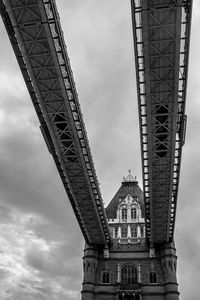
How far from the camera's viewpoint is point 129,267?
58688mm

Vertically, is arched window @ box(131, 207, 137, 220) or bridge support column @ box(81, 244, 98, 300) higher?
arched window @ box(131, 207, 137, 220)

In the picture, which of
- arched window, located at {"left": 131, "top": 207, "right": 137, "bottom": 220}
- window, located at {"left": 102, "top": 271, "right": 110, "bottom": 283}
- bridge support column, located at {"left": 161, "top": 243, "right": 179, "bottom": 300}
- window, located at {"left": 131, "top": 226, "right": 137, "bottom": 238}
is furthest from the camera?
arched window, located at {"left": 131, "top": 207, "right": 137, "bottom": 220}

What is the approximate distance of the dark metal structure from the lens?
85.2 feet

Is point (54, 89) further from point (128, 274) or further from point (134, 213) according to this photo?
point (134, 213)

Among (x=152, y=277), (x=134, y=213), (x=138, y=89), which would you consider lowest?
(x=152, y=277)

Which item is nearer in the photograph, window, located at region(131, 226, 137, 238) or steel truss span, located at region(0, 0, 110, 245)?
steel truss span, located at region(0, 0, 110, 245)

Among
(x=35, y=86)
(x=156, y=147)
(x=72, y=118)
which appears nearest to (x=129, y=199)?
(x=156, y=147)

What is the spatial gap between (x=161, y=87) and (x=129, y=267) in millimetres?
36860

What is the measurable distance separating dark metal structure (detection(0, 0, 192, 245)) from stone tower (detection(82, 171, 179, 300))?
40.4 ft

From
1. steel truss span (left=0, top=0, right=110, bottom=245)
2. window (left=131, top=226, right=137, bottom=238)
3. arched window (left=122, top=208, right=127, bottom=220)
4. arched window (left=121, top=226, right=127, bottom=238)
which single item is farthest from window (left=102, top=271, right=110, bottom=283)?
steel truss span (left=0, top=0, right=110, bottom=245)

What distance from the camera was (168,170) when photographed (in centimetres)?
4319

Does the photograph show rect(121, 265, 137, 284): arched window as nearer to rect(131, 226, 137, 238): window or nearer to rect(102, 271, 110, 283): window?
rect(102, 271, 110, 283): window

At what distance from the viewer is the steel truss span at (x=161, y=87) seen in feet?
84.0

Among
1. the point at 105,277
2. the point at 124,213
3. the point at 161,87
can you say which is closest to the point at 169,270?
the point at 105,277
